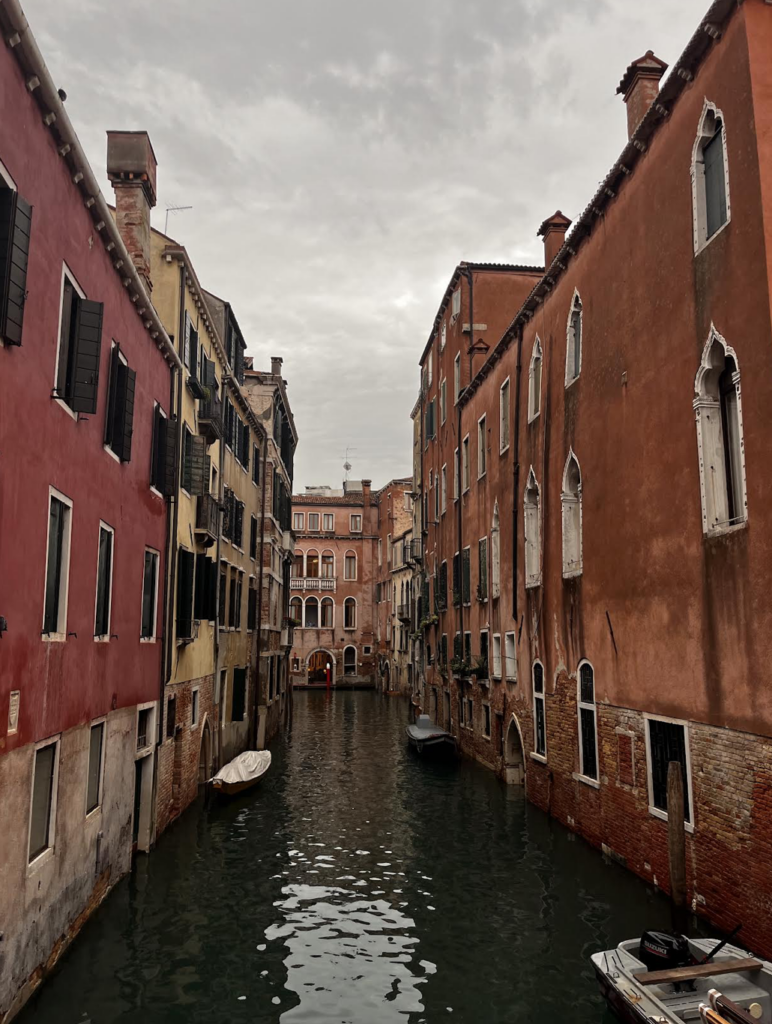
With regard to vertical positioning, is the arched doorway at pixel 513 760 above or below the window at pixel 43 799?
below

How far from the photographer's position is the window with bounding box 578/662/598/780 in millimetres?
14156

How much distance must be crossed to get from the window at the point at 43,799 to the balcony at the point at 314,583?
5050cm

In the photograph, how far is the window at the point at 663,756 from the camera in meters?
10.8

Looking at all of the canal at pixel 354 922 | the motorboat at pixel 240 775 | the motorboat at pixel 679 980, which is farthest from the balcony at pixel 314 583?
the motorboat at pixel 679 980

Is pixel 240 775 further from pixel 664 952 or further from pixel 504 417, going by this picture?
pixel 664 952

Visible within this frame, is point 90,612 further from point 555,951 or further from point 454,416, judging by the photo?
point 454,416

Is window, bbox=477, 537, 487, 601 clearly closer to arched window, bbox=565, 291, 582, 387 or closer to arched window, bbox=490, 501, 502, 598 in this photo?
arched window, bbox=490, 501, 502, 598

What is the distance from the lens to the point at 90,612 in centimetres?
1041

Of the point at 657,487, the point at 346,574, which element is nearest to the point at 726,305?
the point at 657,487

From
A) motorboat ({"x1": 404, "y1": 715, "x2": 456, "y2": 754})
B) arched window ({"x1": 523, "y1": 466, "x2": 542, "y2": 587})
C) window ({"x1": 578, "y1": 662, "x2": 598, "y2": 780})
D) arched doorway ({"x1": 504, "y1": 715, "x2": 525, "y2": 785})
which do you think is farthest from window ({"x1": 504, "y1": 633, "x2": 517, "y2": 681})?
motorboat ({"x1": 404, "y1": 715, "x2": 456, "y2": 754})

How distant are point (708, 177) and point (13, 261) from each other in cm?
830

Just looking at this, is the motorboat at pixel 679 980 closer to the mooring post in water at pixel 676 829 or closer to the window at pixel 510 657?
the mooring post in water at pixel 676 829

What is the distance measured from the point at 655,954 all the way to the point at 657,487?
600cm

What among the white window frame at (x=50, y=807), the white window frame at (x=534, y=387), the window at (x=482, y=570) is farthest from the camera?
the window at (x=482, y=570)
